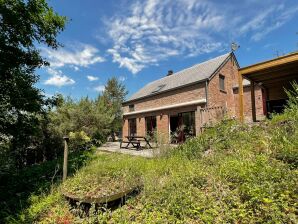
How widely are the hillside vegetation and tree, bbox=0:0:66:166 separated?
351cm

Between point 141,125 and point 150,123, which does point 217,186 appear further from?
point 141,125

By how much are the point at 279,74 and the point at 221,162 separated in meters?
7.54

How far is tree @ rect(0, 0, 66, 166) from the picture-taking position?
21.6 ft

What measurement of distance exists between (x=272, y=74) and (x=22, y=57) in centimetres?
1097

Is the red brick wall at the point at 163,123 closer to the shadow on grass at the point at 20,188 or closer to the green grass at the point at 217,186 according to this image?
the shadow on grass at the point at 20,188

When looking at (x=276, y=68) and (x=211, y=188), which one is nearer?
(x=211, y=188)

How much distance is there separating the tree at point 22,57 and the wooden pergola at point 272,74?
8.02m

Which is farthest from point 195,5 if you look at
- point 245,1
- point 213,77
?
point 213,77

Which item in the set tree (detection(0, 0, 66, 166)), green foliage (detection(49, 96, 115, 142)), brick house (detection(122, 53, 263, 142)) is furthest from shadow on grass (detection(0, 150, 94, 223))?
green foliage (detection(49, 96, 115, 142))

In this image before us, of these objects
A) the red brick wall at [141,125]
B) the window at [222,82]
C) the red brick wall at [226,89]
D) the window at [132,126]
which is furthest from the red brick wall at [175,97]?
the window at [222,82]

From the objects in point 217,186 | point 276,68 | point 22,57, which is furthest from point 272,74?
point 22,57

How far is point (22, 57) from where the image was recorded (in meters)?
7.25

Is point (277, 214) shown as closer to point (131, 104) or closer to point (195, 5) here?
point (195, 5)

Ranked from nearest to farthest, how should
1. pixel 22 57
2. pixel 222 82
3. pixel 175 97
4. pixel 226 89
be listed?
pixel 22 57, pixel 222 82, pixel 226 89, pixel 175 97
